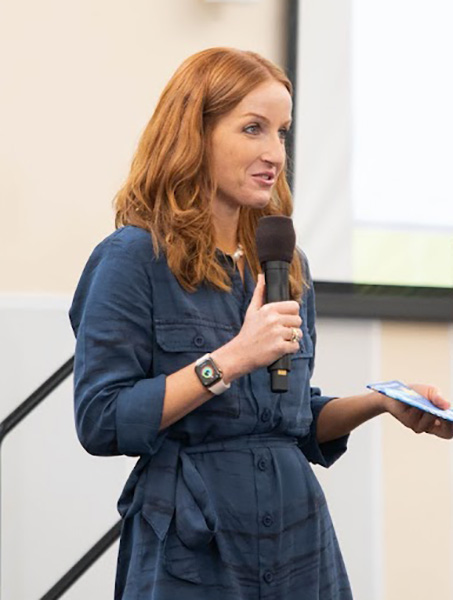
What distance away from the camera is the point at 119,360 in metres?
1.97

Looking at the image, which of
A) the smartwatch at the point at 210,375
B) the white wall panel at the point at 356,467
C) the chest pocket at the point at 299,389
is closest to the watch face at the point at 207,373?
the smartwatch at the point at 210,375

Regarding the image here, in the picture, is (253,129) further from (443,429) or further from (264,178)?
(443,429)

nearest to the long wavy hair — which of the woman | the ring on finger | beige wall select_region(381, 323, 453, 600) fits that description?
the woman

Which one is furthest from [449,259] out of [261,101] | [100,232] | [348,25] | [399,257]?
[261,101]

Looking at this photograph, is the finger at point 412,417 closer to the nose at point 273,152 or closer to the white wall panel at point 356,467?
the nose at point 273,152

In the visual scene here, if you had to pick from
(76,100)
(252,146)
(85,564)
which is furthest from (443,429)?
(76,100)

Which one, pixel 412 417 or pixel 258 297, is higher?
pixel 258 297

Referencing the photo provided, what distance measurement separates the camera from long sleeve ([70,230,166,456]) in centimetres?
192

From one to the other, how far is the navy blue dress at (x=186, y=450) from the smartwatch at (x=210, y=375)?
69 millimetres

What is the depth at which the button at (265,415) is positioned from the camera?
2.03 m

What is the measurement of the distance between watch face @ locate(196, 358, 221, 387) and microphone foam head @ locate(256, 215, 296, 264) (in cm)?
19

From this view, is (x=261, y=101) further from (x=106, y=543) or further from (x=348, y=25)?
(x=348, y=25)

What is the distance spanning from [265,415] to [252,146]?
44cm

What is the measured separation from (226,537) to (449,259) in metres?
2.32
